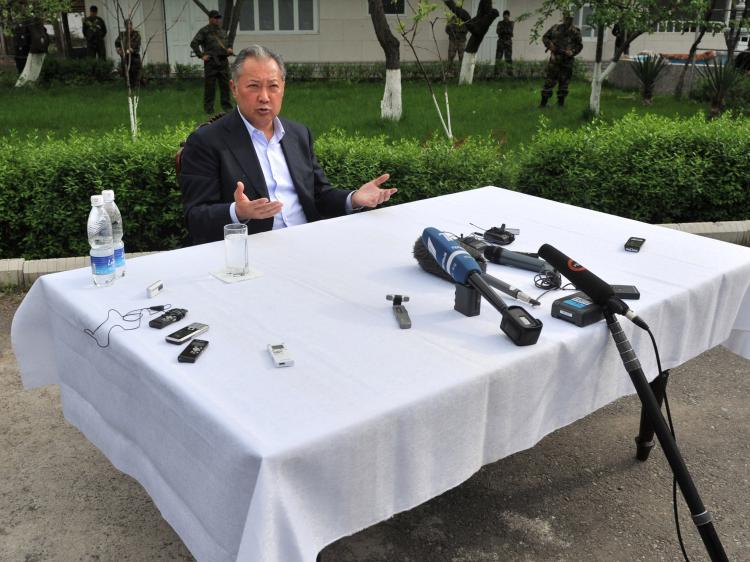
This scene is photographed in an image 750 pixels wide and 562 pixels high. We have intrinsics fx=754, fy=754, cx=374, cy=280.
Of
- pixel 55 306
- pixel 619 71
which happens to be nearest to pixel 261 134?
pixel 55 306

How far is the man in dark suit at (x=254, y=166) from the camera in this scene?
3400 mm

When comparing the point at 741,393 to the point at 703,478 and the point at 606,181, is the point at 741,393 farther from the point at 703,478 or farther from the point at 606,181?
the point at 606,181

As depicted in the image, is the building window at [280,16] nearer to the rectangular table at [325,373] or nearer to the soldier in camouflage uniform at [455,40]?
the soldier in camouflage uniform at [455,40]

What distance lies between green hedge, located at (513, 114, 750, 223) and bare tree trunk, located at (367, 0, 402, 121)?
198 inches

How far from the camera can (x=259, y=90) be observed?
136 inches

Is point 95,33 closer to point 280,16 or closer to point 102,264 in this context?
point 280,16

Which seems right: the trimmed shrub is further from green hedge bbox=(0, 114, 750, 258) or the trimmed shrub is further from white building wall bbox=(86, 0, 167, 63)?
white building wall bbox=(86, 0, 167, 63)

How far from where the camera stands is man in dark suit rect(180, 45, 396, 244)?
134 inches

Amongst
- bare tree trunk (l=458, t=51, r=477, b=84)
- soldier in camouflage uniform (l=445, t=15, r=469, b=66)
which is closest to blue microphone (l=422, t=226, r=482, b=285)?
bare tree trunk (l=458, t=51, r=477, b=84)

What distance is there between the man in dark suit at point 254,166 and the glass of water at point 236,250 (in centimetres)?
53

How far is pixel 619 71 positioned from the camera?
727 inches

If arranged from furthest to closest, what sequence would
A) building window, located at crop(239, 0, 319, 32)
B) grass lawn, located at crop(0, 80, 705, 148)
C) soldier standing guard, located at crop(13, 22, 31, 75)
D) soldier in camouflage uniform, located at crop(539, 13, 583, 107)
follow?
1. building window, located at crop(239, 0, 319, 32)
2. soldier standing guard, located at crop(13, 22, 31, 75)
3. soldier in camouflage uniform, located at crop(539, 13, 583, 107)
4. grass lawn, located at crop(0, 80, 705, 148)

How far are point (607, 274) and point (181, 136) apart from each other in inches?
159

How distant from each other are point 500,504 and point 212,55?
11.1 metres
